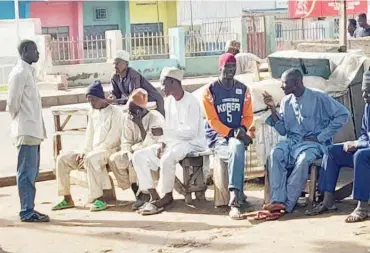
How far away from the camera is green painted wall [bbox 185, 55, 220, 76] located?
28.0 m

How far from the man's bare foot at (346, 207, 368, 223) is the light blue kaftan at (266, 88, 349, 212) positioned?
629 mm

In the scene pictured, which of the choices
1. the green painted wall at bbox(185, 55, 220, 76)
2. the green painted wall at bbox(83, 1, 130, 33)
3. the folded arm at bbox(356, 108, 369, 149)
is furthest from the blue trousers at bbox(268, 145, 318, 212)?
the green painted wall at bbox(83, 1, 130, 33)

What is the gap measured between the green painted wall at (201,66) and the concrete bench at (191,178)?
19.9 m

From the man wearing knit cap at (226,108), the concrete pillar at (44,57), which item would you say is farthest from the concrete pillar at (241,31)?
the man wearing knit cap at (226,108)

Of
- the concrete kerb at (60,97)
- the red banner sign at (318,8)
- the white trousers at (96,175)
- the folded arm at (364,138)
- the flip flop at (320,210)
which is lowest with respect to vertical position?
the concrete kerb at (60,97)

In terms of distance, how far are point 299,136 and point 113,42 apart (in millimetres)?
19471

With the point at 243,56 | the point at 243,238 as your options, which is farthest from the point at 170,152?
the point at 243,56

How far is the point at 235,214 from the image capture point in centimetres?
730

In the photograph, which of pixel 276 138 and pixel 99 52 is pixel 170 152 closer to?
pixel 276 138

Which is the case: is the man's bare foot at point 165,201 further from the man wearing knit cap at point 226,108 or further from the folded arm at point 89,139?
the folded arm at point 89,139

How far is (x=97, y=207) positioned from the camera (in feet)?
26.7

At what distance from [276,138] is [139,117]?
1.59 m

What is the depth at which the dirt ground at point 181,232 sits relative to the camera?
20.3 ft

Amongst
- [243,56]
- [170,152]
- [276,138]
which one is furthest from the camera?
[243,56]
